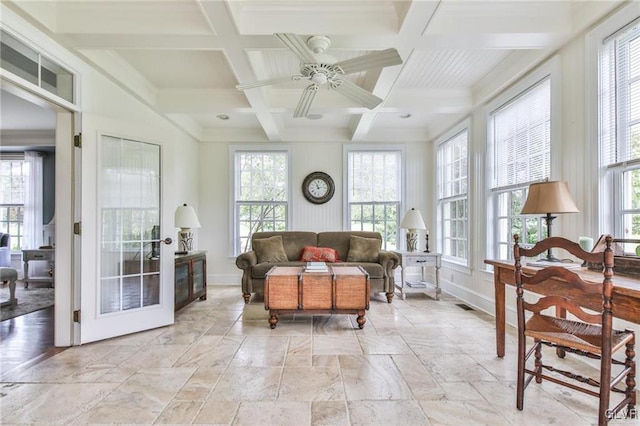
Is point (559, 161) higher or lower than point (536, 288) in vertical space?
higher

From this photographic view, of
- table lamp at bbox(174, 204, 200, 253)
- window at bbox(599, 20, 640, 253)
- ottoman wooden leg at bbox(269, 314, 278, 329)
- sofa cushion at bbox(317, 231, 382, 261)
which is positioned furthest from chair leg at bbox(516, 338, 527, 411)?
table lamp at bbox(174, 204, 200, 253)

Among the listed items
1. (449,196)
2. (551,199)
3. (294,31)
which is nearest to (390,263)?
(449,196)

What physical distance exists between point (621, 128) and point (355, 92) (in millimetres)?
1964

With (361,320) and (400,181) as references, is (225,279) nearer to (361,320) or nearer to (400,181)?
(361,320)

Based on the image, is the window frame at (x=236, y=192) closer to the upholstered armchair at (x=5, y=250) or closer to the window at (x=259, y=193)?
the window at (x=259, y=193)

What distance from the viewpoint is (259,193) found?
5.61 metres

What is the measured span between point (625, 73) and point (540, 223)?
1.39 meters

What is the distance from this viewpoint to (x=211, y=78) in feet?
11.8

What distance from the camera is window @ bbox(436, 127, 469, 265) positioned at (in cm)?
448

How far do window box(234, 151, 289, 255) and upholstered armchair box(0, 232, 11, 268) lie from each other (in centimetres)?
437

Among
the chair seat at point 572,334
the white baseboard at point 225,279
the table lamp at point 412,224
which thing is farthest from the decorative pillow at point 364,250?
the chair seat at point 572,334

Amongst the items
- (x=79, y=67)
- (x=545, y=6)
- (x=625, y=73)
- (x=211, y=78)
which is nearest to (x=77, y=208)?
(x=79, y=67)

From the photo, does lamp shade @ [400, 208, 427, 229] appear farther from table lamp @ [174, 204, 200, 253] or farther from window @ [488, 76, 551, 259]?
table lamp @ [174, 204, 200, 253]

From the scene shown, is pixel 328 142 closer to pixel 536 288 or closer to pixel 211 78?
pixel 211 78
